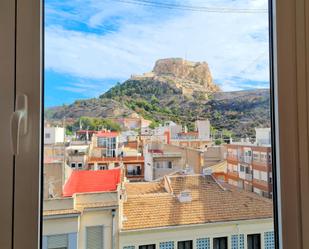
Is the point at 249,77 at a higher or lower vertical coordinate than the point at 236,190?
higher

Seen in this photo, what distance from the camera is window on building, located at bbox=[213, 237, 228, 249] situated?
806mm

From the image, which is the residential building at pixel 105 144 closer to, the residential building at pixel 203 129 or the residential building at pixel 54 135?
the residential building at pixel 54 135

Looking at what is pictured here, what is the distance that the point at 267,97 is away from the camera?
0.86m

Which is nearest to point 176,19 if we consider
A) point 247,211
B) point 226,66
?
point 226,66

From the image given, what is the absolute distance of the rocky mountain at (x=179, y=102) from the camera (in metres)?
0.78

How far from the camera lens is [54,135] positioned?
2.45 feet

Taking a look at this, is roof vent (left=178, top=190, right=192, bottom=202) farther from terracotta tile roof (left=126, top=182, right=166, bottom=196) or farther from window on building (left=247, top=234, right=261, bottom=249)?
window on building (left=247, top=234, right=261, bottom=249)

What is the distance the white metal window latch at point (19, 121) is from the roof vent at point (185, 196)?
0.43m

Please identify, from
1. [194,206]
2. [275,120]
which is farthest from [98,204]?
[275,120]

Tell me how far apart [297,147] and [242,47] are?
0.32m

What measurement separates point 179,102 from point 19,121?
0.41 meters

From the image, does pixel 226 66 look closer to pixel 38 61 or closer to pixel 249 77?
pixel 249 77

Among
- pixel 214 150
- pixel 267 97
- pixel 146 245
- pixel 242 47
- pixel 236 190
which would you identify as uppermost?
pixel 242 47

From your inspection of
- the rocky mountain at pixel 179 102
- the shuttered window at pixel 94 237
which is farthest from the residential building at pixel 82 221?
the rocky mountain at pixel 179 102
